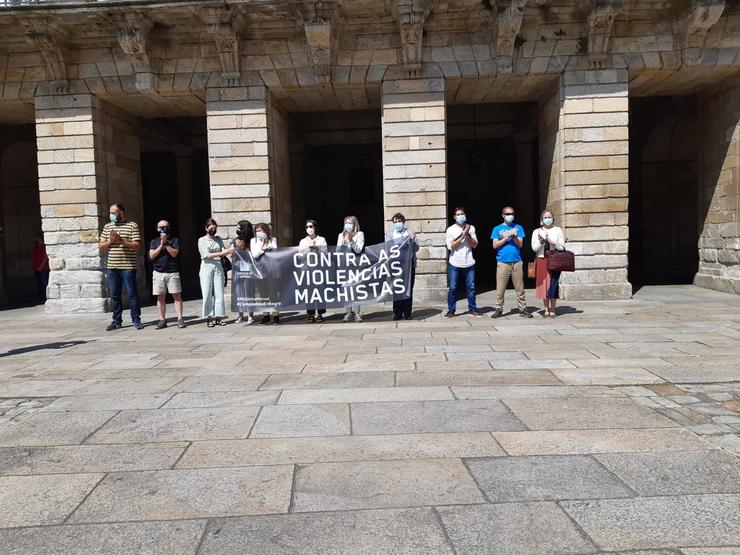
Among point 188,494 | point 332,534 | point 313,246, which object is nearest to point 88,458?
point 188,494

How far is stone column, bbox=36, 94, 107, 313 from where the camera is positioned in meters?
12.3

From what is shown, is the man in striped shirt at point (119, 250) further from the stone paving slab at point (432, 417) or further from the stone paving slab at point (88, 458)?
the stone paving slab at point (432, 417)

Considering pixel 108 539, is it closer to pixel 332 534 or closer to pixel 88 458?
pixel 332 534

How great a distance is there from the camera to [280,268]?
9.77 m

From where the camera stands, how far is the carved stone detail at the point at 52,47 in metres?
11.3

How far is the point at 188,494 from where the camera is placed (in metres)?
3.16

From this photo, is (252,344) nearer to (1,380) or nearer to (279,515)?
(1,380)

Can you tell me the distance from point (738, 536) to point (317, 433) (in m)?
2.62

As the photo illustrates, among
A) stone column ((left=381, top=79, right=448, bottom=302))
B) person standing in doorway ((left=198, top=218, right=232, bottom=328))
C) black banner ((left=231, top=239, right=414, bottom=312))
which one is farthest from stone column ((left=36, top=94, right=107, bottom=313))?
stone column ((left=381, top=79, right=448, bottom=302))

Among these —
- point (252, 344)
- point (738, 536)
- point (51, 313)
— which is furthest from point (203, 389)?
point (51, 313)

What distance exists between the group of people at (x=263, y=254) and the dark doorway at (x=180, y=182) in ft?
18.5

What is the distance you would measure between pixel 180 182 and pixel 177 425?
55.8 ft

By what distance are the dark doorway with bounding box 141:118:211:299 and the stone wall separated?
1348 centimetres

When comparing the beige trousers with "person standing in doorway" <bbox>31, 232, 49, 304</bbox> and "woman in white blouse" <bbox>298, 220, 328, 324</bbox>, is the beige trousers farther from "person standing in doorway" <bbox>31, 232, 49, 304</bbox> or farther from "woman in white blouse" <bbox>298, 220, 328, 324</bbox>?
"person standing in doorway" <bbox>31, 232, 49, 304</bbox>
